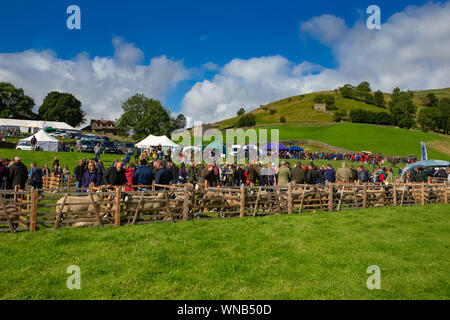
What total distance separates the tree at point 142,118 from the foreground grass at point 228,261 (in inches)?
3006

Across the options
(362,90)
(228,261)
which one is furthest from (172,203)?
(362,90)

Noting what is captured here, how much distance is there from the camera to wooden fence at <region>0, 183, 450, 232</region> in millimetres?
9422

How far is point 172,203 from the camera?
11484mm

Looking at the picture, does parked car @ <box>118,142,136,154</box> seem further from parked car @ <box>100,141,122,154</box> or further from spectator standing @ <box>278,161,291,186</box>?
spectator standing @ <box>278,161,291,186</box>

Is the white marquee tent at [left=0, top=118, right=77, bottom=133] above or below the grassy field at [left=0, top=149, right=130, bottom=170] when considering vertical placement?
above

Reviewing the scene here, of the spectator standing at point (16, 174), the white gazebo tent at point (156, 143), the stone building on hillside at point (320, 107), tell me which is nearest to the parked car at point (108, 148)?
the white gazebo tent at point (156, 143)

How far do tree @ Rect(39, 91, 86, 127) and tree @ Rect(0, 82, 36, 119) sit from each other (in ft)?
11.4

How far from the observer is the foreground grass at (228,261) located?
233 inches

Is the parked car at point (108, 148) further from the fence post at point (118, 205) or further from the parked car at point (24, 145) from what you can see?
the fence post at point (118, 205)

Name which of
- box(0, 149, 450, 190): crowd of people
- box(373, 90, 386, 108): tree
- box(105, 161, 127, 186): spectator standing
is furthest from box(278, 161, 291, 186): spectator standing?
box(373, 90, 386, 108): tree

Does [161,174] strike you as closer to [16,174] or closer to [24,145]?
[16,174]
